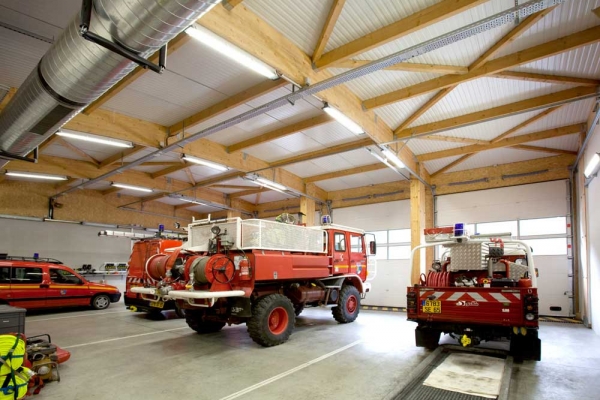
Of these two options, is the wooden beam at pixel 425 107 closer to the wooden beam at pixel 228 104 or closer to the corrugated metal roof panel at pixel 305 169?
the wooden beam at pixel 228 104

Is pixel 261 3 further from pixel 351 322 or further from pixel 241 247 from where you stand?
pixel 351 322

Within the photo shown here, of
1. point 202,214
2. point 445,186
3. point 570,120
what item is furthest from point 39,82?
point 202,214

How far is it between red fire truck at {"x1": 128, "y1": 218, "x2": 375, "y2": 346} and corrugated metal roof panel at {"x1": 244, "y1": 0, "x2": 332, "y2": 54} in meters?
3.41

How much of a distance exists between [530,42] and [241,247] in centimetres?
635

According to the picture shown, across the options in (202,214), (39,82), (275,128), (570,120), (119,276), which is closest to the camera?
(39,82)

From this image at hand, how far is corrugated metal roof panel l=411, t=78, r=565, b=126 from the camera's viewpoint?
297 inches

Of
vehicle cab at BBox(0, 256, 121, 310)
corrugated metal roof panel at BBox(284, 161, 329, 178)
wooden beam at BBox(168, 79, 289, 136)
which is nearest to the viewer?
wooden beam at BBox(168, 79, 289, 136)

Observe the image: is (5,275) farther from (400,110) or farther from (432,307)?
(400,110)

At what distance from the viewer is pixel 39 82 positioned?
4.38m

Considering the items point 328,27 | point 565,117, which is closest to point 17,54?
point 328,27

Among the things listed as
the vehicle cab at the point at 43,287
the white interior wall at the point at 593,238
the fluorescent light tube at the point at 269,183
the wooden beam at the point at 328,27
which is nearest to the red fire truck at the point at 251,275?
the wooden beam at the point at 328,27

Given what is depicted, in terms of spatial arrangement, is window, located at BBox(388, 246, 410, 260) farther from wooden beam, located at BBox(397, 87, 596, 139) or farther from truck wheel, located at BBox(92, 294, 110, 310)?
truck wheel, located at BBox(92, 294, 110, 310)

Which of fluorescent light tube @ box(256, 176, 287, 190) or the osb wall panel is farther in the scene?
the osb wall panel

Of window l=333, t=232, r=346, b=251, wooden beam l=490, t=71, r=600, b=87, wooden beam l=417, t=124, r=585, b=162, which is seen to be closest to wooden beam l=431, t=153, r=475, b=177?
wooden beam l=417, t=124, r=585, b=162
